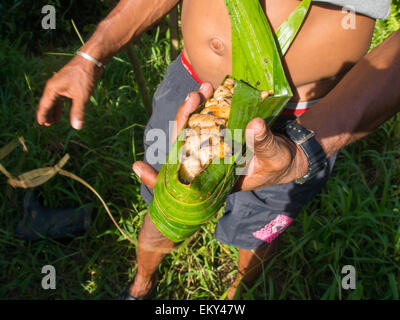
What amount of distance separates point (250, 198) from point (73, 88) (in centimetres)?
96

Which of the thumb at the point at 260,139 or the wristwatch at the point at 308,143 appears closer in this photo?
the thumb at the point at 260,139

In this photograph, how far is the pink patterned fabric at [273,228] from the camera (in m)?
1.60

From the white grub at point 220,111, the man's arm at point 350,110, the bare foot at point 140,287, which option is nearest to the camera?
the white grub at point 220,111

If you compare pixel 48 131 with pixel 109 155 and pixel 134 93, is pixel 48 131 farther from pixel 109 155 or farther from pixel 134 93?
pixel 134 93

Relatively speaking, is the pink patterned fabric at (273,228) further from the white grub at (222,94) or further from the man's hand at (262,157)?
the white grub at (222,94)

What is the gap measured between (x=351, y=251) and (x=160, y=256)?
1244 millimetres

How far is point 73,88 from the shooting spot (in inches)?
Answer: 47.9

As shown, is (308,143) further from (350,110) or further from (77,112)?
(77,112)

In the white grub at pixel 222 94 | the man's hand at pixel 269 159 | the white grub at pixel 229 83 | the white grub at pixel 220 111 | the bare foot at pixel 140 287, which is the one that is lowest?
the bare foot at pixel 140 287

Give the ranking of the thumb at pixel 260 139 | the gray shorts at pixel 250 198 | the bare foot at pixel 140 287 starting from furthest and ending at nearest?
1. the bare foot at pixel 140 287
2. the gray shorts at pixel 250 198
3. the thumb at pixel 260 139

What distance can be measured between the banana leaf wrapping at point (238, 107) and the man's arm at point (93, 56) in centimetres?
45

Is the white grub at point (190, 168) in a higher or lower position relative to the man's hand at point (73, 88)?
lower

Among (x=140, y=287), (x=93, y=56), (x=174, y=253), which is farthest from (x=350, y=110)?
(x=140, y=287)

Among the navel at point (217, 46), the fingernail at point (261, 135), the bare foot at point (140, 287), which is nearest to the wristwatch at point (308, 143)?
the fingernail at point (261, 135)
